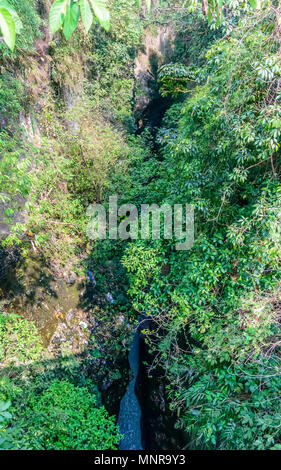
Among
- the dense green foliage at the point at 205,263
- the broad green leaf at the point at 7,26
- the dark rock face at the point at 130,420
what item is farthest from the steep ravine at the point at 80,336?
the broad green leaf at the point at 7,26

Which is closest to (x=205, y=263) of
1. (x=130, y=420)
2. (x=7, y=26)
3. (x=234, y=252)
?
(x=234, y=252)

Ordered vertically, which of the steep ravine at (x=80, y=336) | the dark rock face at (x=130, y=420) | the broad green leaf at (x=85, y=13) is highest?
the broad green leaf at (x=85, y=13)

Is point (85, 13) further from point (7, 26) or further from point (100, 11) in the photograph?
point (7, 26)
